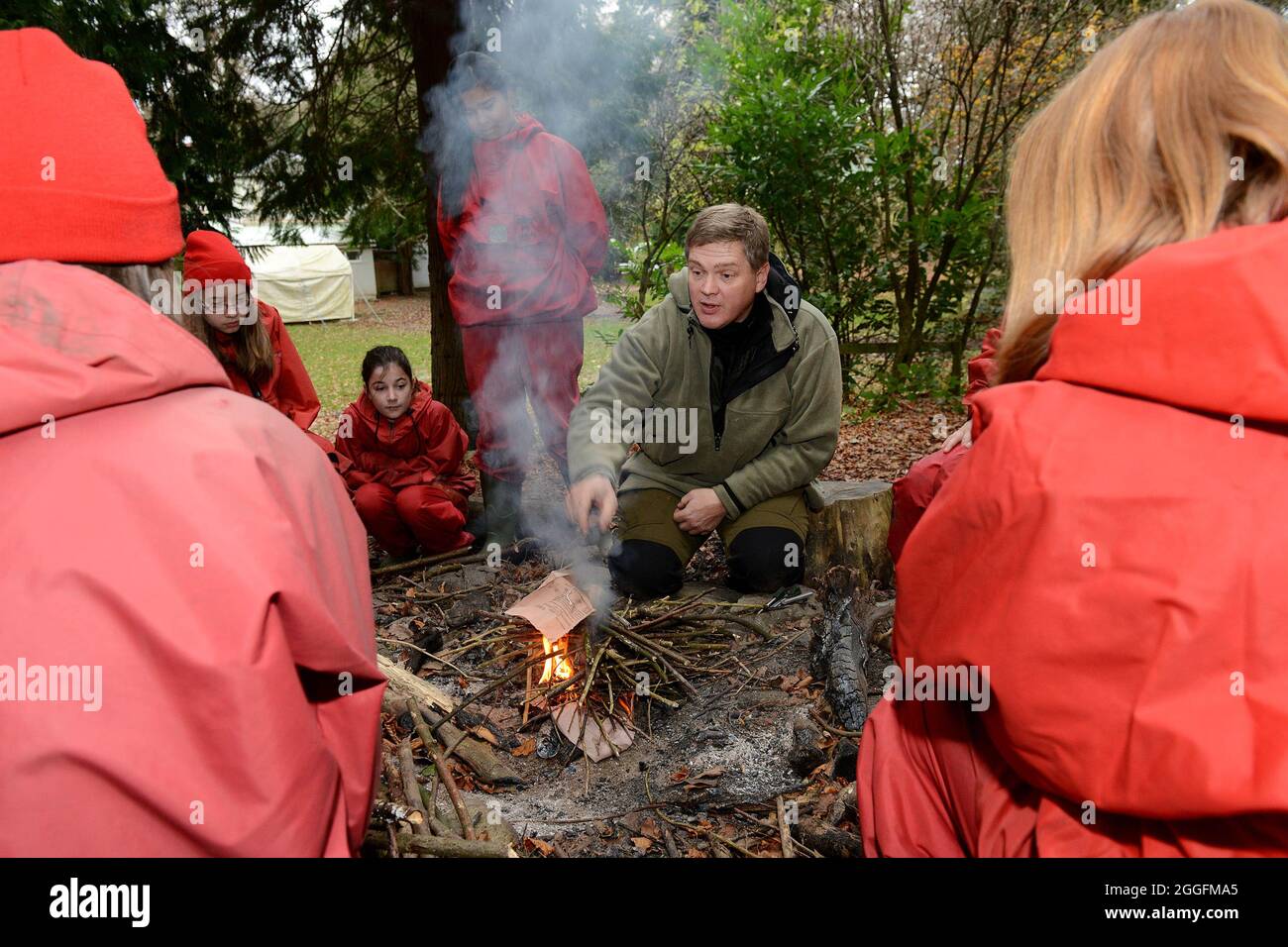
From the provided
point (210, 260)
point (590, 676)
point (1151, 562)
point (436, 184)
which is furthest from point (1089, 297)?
point (436, 184)

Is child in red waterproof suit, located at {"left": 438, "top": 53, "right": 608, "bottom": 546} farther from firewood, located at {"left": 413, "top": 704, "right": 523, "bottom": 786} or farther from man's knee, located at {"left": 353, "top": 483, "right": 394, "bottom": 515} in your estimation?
firewood, located at {"left": 413, "top": 704, "right": 523, "bottom": 786}

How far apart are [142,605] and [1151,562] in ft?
4.32

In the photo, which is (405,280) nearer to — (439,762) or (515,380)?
(515,380)

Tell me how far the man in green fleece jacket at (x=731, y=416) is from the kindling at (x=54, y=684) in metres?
3.23

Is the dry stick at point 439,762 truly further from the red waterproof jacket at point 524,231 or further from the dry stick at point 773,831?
the red waterproof jacket at point 524,231

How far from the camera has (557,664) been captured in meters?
3.77

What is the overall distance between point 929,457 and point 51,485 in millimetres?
3368

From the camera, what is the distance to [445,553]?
518cm

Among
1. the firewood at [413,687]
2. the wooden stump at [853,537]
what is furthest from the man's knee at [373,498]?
the wooden stump at [853,537]

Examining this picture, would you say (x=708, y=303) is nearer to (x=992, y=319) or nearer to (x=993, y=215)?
(x=993, y=215)

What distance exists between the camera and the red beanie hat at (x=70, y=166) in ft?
4.42

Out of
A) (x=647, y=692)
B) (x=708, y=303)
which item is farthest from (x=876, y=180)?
(x=647, y=692)

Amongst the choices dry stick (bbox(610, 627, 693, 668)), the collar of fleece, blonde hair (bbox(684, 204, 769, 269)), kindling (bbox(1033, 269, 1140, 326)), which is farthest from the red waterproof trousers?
kindling (bbox(1033, 269, 1140, 326))
